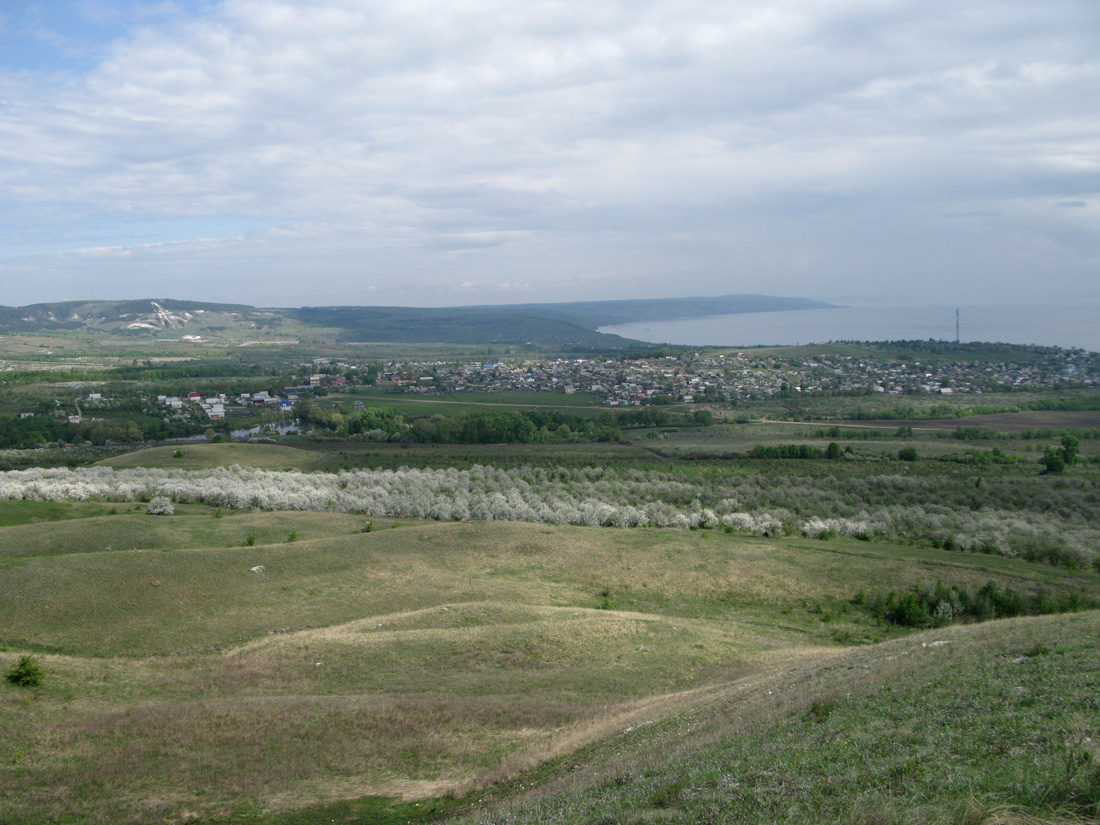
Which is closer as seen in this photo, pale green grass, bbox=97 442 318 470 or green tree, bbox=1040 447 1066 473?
green tree, bbox=1040 447 1066 473

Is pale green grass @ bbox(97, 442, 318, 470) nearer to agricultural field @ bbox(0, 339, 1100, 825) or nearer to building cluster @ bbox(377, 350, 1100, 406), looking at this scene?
agricultural field @ bbox(0, 339, 1100, 825)

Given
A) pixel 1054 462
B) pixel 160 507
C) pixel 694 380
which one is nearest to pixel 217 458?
pixel 160 507

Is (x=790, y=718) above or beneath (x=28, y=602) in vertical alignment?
above

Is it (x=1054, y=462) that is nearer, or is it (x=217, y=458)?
(x=1054, y=462)

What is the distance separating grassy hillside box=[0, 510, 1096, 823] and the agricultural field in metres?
0.13

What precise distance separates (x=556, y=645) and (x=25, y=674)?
1706cm

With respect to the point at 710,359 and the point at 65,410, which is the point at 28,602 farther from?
the point at 710,359

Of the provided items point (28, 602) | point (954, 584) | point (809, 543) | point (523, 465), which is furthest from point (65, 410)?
point (954, 584)

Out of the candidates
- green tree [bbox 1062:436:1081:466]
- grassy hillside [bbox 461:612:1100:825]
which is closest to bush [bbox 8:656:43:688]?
grassy hillside [bbox 461:612:1100:825]

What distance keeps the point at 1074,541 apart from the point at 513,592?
1485 inches

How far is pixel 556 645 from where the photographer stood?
25.2 meters

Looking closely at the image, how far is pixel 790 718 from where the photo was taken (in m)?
13.8

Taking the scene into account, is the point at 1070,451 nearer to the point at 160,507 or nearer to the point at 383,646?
the point at 383,646

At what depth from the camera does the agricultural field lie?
36.5ft
